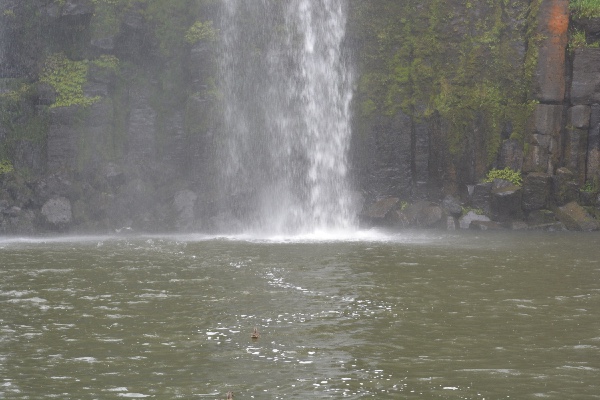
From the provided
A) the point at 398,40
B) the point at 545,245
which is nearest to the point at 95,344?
the point at 545,245

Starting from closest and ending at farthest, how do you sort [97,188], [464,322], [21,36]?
[464,322] → [97,188] → [21,36]

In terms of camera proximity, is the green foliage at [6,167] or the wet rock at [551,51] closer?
the wet rock at [551,51]

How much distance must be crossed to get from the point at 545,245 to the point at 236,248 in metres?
8.72

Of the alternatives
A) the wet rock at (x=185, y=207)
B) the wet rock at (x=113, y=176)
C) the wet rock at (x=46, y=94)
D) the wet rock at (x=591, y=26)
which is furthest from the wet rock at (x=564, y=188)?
the wet rock at (x=46, y=94)

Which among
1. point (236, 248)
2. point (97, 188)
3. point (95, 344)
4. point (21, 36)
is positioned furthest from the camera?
point (21, 36)

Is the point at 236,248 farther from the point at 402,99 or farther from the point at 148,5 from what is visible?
the point at 148,5

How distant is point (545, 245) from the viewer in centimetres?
2095

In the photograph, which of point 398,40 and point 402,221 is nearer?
point 402,221

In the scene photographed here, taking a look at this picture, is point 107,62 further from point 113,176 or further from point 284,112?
point 284,112

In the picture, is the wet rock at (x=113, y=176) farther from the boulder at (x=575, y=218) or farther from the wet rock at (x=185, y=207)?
the boulder at (x=575, y=218)

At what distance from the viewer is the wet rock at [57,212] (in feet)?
92.0

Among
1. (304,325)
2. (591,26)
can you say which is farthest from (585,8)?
(304,325)

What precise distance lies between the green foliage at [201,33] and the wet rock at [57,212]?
8.58 m

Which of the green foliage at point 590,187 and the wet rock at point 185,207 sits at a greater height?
the green foliage at point 590,187
